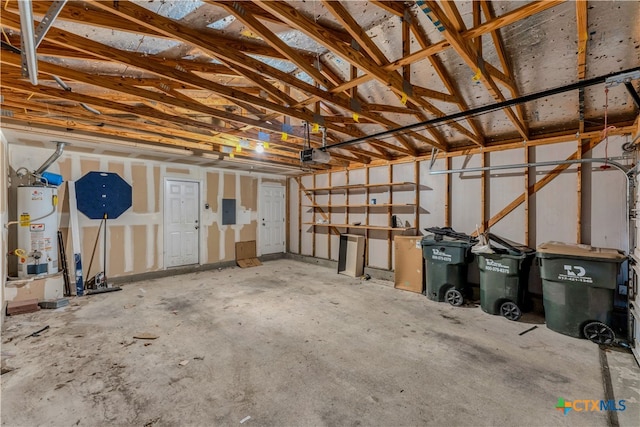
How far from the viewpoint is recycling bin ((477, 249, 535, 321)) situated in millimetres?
3529

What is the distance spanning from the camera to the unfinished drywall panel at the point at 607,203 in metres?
3.39

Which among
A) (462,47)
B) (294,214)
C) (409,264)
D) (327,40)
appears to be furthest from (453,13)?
(294,214)

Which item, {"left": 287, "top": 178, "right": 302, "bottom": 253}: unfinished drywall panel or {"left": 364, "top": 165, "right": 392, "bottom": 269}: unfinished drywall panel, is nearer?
{"left": 364, "top": 165, "right": 392, "bottom": 269}: unfinished drywall panel

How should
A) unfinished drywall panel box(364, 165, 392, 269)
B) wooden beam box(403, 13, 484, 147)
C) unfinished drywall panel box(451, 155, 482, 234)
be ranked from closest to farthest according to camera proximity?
1. wooden beam box(403, 13, 484, 147)
2. unfinished drywall panel box(451, 155, 482, 234)
3. unfinished drywall panel box(364, 165, 392, 269)

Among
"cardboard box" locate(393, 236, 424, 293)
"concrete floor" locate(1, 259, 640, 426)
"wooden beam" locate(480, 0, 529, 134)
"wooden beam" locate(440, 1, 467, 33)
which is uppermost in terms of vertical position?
"wooden beam" locate(480, 0, 529, 134)

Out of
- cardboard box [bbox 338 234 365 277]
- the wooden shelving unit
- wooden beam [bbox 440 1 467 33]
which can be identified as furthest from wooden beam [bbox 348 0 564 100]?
cardboard box [bbox 338 234 365 277]

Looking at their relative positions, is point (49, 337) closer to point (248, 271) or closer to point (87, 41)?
point (87, 41)

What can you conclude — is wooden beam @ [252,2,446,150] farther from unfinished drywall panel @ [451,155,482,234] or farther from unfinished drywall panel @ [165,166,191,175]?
unfinished drywall panel @ [165,166,191,175]

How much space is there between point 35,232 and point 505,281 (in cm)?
667

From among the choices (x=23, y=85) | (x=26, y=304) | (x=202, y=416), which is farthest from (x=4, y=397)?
(x=23, y=85)

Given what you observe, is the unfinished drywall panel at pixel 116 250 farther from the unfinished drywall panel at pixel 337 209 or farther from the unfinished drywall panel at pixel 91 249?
the unfinished drywall panel at pixel 337 209

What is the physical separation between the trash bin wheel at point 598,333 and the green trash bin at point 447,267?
1.36 metres

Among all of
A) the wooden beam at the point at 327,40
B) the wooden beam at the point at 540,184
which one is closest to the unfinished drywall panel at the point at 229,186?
the wooden beam at the point at 327,40

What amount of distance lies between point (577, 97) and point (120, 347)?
5.74 m
